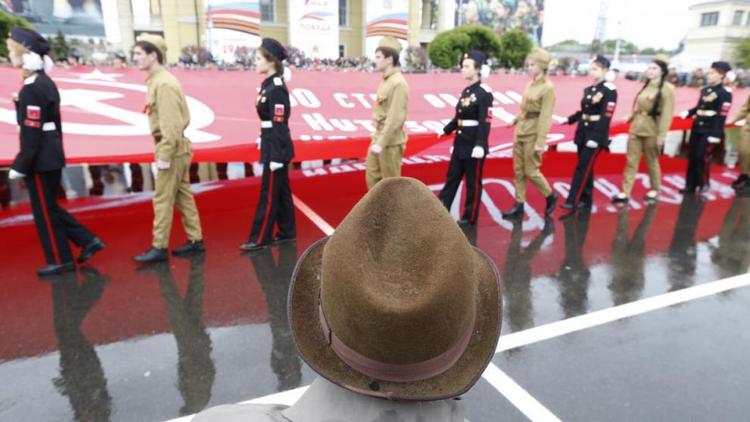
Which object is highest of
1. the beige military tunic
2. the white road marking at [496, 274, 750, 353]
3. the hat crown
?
the hat crown

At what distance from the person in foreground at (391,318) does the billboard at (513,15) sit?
79.4m

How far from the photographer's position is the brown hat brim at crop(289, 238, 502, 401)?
106 cm

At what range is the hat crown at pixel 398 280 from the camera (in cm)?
96

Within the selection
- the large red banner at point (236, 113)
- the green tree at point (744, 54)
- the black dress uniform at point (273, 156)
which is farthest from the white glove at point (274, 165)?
the green tree at point (744, 54)

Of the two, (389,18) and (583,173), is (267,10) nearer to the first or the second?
(389,18)

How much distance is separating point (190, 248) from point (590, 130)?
5.07 m

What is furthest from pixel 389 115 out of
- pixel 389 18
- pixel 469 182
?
pixel 389 18

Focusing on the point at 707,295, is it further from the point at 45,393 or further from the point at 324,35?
the point at 324,35

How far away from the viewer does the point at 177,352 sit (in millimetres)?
3393

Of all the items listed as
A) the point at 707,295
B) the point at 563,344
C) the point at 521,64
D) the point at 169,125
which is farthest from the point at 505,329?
the point at 521,64

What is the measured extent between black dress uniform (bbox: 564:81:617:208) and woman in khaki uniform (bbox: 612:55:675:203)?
93cm

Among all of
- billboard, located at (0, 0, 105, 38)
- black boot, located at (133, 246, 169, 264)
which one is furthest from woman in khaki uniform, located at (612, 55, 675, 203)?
billboard, located at (0, 0, 105, 38)

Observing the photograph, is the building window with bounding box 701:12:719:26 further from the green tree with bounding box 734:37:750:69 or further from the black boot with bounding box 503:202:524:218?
A: the black boot with bounding box 503:202:524:218

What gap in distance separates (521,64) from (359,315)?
36126 millimetres
